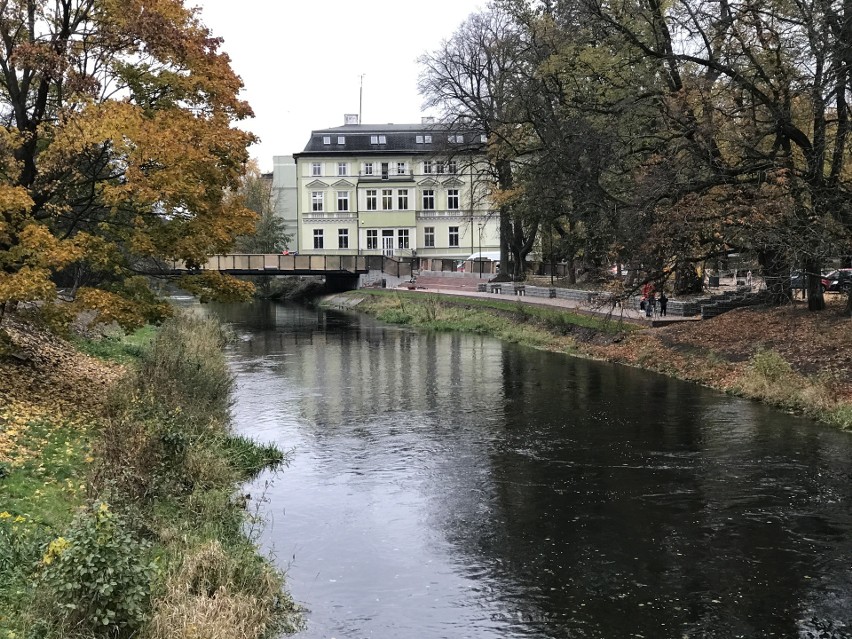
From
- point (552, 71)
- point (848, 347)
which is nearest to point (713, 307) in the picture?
point (848, 347)

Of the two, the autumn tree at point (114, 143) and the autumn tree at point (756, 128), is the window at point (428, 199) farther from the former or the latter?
the autumn tree at point (114, 143)

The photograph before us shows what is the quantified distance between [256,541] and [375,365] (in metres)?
19.0

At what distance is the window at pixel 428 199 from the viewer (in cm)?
7949

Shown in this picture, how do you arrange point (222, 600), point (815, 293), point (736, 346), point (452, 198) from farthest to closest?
point (452, 198)
point (815, 293)
point (736, 346)
point (222, 600)

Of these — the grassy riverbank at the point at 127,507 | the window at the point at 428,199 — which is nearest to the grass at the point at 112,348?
the grassy riverbank at the point at 127,507

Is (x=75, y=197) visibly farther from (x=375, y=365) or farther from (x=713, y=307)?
(x=713, y=307)

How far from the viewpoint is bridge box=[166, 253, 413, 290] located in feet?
196

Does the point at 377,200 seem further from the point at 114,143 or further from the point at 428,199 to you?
the point at 114,143

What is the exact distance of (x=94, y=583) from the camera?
7.11m

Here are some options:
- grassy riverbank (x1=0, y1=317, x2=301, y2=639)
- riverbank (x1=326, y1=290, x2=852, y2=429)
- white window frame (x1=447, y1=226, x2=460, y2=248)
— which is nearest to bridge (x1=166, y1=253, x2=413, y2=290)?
white window frame (x1=447, y1=226, x2=460, y2=248)

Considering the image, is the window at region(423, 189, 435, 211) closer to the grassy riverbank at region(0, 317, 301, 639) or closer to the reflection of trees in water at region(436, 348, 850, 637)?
the reflection of trees in water at region(436, 348, 850, 637)

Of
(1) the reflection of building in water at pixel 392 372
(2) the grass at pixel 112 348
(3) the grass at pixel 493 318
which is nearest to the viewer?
(1) the reflection of building in water at pixel 392 372

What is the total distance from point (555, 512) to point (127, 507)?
20.7ft

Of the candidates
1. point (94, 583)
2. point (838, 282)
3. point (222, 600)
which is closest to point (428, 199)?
point (838, 282)
